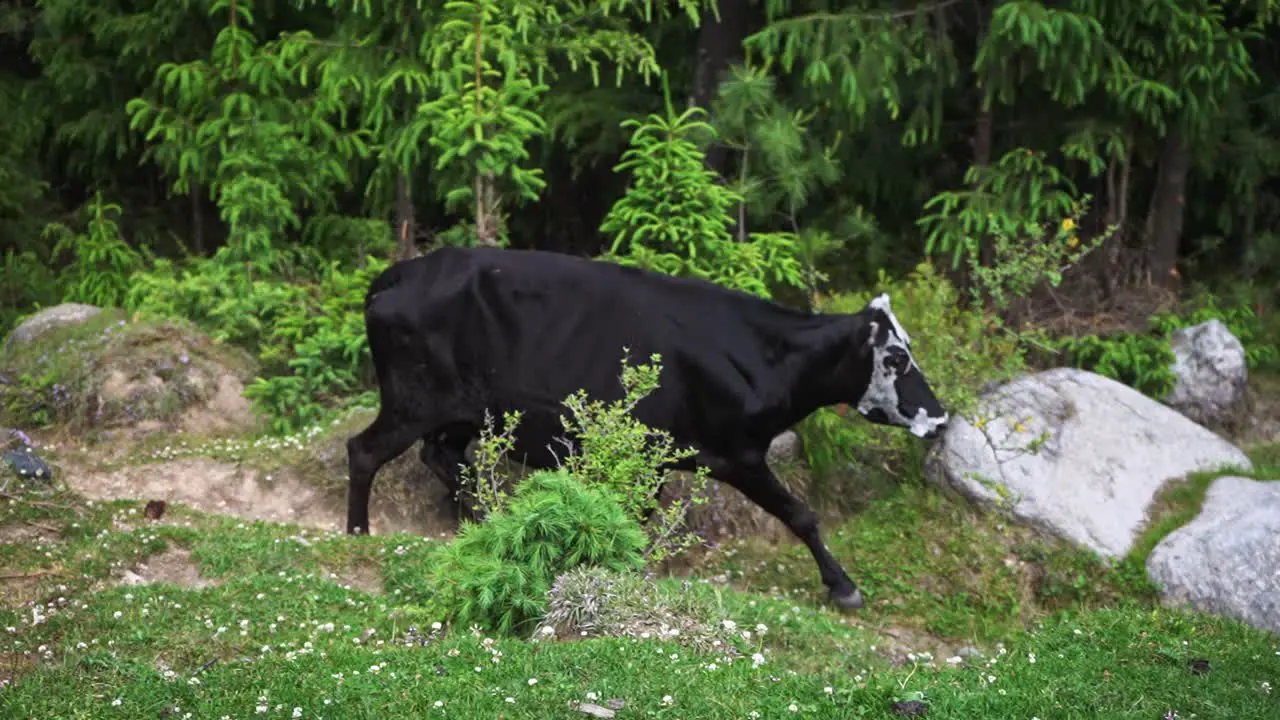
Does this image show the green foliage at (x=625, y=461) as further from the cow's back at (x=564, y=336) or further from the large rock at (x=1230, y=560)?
the large rock at (x=1230, y=560)

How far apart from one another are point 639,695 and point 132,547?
3.79 metres

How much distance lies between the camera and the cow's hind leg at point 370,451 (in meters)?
8.98

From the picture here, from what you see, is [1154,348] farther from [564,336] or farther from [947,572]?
[564,336]

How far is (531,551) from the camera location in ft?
21.6

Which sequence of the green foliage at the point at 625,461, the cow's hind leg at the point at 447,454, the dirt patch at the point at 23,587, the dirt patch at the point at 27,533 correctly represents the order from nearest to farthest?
1. the dirt patch at the point at 23,587
2. the green foliage at the point at 625,461
3. the dirt patch at the point at 27,533
4. the cow's hind leg at the point at 447,454

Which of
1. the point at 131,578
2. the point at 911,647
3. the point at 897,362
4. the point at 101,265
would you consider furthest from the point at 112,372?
the point at 911,647

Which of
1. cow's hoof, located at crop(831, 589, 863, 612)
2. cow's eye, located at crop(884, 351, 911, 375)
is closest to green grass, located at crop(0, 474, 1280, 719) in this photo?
cow's hoof, located at crop(831, 589, 863, 612)

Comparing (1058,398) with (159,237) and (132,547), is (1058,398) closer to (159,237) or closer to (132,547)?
(132,547)

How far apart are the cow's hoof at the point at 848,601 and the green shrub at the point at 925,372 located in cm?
162

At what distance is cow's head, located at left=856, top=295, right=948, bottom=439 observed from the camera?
8.96 meters

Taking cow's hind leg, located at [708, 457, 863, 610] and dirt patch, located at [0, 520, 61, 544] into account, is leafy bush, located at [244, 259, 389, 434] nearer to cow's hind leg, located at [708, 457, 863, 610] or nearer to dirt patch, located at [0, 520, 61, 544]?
dirt patch, located at [0, 520, 61, 544]

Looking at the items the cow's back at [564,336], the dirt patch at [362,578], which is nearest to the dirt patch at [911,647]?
the cow's back at [564,336]

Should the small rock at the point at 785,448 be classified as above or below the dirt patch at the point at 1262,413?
below

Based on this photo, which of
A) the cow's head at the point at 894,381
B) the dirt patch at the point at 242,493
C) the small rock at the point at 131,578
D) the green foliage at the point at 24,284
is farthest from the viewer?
the green foliage at the point at 24,284
